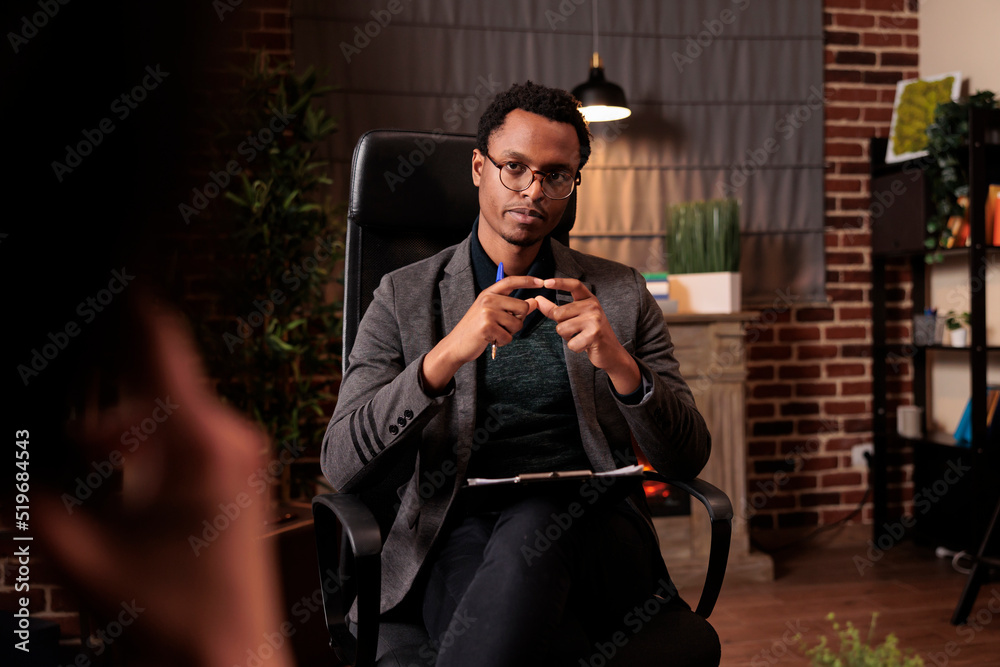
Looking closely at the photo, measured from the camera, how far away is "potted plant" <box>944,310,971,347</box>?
304 cm

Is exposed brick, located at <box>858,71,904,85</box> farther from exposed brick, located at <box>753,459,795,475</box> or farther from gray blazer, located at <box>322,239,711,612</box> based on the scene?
gray blazer, located at <box>322,239,711,612</box>

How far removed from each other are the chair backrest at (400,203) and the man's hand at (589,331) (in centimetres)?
43

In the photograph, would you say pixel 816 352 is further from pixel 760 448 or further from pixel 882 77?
pixel 882 77

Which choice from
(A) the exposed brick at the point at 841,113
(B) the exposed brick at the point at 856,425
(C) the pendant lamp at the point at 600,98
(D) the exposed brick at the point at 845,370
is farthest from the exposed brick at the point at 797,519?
(C) the pendant lamp at the point at 600,98

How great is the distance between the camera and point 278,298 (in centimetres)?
266

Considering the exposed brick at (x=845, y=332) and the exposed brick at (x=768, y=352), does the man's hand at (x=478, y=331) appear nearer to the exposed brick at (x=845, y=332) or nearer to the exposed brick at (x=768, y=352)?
the exposed brick at (x=768, y=352)

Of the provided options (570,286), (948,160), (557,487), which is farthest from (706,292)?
(557,487)

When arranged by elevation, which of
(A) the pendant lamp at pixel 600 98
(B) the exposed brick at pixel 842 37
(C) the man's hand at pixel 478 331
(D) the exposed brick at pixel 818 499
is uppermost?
(B) the exposed brick at pixel 842 37

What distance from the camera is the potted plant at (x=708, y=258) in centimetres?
291

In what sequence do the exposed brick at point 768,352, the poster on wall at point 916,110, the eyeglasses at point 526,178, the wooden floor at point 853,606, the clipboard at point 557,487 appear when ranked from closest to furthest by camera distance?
1. the clipboard at point 557,487
2. the eyeglasses at point 526,178
3. the wooden floor at point 853,606
4. the poster on wall at point 916,110
5. the exposed brick at point 768,352

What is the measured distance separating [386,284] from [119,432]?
552 mm

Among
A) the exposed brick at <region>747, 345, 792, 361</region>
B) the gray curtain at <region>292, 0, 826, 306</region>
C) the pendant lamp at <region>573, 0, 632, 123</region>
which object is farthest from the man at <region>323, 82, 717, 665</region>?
the exposed brick at <region>747, 345, 792, 361</region>

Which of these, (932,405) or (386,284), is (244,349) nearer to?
(386,284)

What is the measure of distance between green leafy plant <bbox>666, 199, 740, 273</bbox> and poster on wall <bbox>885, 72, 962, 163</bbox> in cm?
86
